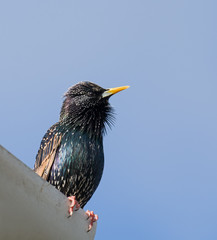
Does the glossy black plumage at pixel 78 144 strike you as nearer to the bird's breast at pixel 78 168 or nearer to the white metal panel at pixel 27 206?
the bird's breast at pixel 78 168

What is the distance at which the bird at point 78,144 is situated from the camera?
388 centimetres

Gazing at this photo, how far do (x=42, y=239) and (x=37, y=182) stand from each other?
31cm

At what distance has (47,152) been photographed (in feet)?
13.7

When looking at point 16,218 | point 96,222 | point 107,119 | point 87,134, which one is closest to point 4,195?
point 16,218

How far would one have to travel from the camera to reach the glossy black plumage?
388 cm

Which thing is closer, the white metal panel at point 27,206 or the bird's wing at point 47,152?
the white metal panel at point 27,206

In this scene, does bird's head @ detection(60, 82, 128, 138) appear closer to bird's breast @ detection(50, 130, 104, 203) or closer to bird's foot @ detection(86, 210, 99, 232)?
bird's breast @ detection(50, 130, 104, 203)

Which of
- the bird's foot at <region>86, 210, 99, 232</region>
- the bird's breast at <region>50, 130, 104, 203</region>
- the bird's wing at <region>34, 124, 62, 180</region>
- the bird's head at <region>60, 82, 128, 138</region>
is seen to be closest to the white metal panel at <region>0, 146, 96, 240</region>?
the bird's foot at <region>86, 210, 99, 232</region>

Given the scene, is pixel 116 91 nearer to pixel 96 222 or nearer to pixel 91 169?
pixel 91 169

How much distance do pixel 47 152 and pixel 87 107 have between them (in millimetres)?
704

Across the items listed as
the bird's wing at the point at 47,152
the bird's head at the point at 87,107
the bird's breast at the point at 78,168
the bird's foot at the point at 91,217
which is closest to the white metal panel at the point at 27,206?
the bird's foot at the point at 91,217

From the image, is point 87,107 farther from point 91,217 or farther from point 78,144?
point 91,217

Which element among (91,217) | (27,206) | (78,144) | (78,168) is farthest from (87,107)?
(27,206)

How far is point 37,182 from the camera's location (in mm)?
2119
